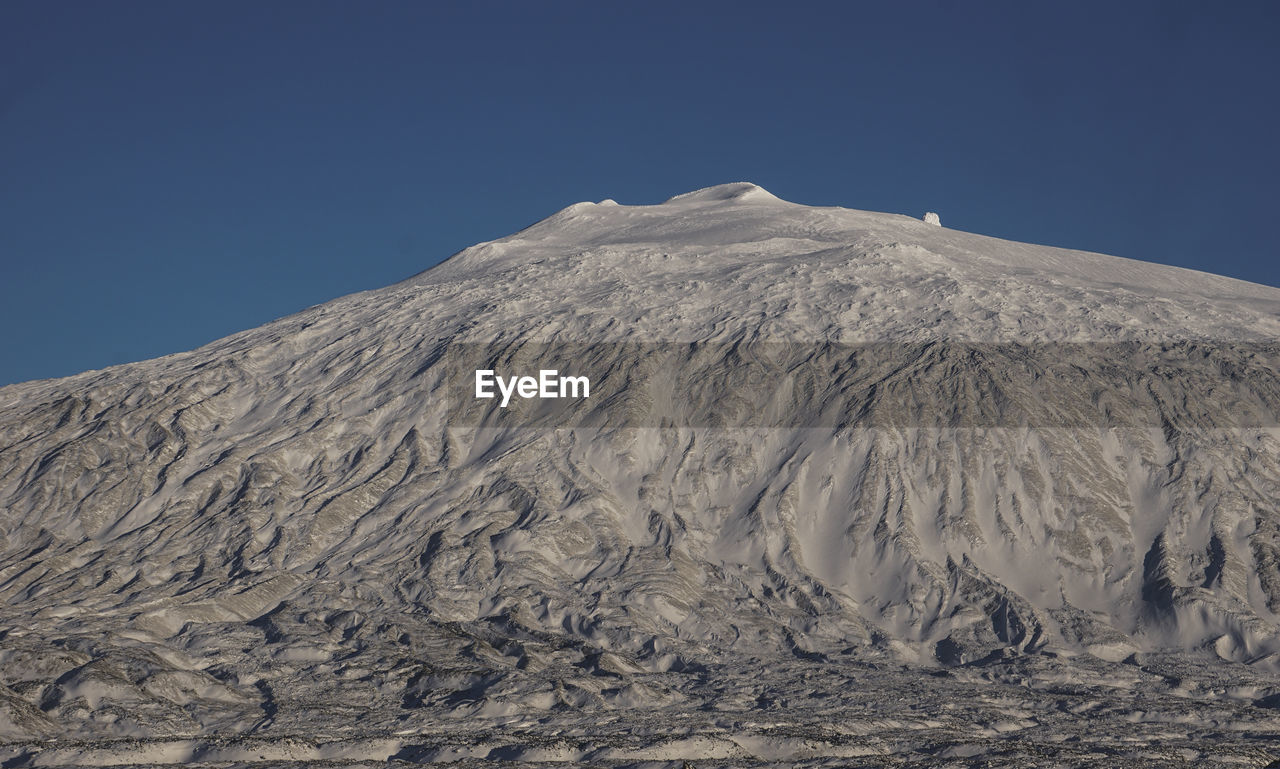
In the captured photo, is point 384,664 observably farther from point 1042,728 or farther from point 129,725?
point 1042,728

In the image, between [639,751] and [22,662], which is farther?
[22,662]

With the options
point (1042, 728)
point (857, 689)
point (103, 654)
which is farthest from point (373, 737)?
point (1042, 728)

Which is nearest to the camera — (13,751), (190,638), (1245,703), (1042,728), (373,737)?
(13,751)

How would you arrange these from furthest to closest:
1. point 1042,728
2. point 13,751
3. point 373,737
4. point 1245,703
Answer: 1. point 1245,703
2. point 1042,728
3. point 373,737
4. point 13,751

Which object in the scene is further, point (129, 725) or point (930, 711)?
point (930, 711)

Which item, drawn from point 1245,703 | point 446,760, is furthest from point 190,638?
point 1245,703

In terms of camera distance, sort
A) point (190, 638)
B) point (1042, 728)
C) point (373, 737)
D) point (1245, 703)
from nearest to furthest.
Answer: point (373, 737)
point (1042, 728)
point (1245, 703)
point (190, 638)

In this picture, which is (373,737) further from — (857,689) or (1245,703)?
(1245,703)

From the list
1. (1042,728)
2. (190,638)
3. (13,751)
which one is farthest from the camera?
(190,638)
